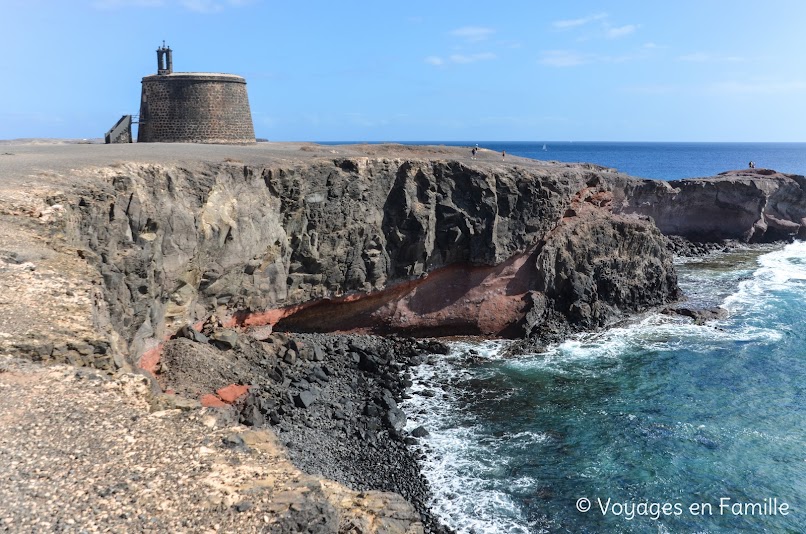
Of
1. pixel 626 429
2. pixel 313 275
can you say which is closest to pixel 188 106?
pixel 313 275

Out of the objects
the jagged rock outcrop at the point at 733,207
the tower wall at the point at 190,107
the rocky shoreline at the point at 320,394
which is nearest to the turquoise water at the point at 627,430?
the rocky shoreline at the point at 320,394

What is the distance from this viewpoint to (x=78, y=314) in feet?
41.0

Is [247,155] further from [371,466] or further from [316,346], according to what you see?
[371,466]

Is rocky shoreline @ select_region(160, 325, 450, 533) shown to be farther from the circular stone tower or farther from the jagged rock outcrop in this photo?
the jagged rock outcrop

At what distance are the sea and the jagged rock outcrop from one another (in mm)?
20550

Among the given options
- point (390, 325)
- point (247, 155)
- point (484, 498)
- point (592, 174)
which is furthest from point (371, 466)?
point (592, 174)

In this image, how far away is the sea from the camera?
17.3 metres

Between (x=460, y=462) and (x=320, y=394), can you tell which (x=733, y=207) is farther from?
(x=320, y=394)

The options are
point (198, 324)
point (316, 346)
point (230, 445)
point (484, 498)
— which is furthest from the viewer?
point (316, 346)

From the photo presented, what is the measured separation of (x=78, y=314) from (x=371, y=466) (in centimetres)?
989

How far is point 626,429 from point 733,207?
133ft

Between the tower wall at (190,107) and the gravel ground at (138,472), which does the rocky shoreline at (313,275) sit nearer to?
the gravel ground at (138,472)

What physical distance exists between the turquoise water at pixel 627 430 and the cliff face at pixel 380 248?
9.33ft

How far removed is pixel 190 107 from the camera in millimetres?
38562
